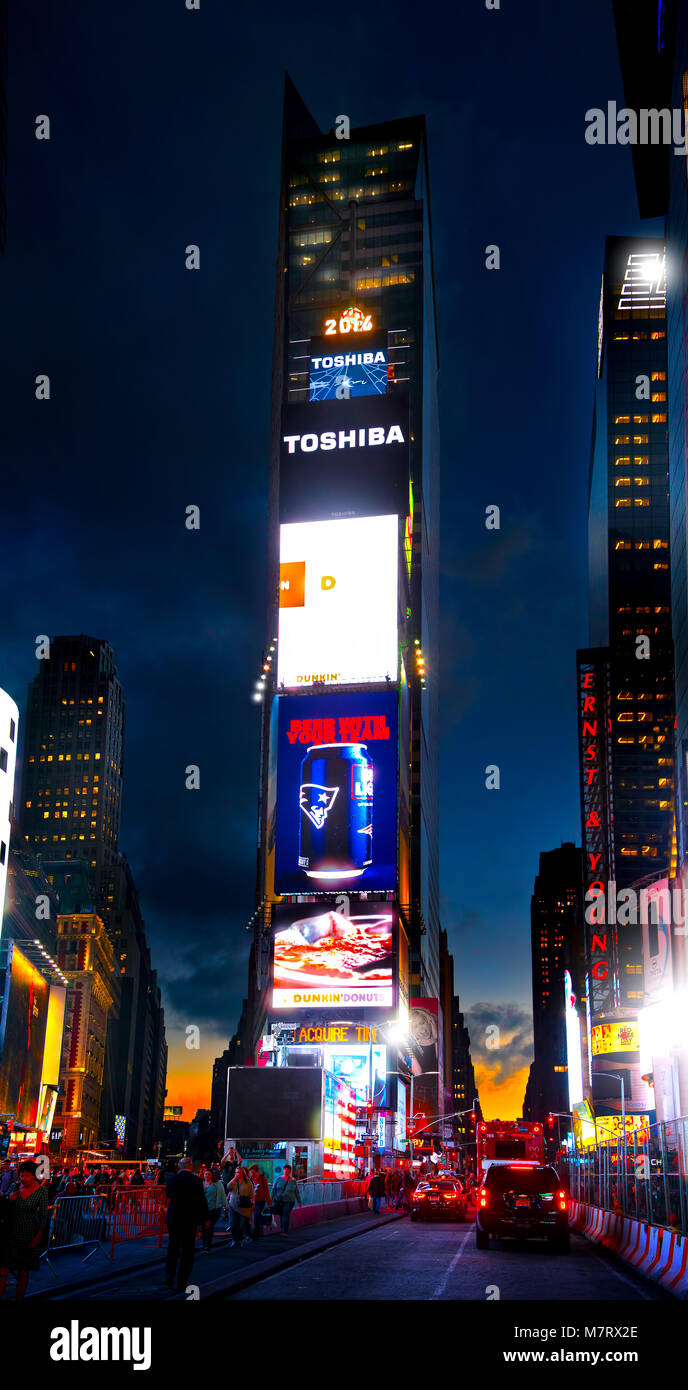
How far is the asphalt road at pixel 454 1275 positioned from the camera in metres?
16.3

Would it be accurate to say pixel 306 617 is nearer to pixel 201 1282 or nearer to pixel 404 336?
pixel 201 1282

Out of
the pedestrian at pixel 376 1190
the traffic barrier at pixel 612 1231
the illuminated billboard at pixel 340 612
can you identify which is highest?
the illuminated billboard at pixel 340 612

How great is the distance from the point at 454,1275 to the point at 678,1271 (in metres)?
3.31

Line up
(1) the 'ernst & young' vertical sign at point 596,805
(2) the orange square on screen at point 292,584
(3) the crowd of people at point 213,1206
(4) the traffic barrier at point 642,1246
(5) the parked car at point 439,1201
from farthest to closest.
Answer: (1) the 'ernst & young' vertical sign at point 596,805 → (2) the orange square on screen at point 292,584 → (5) the parked car at point 439,1201 → (4) the traffic barrier at point 642,1246 → (3) the crowd of people at point 213,1206

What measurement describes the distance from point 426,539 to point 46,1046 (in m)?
87.1

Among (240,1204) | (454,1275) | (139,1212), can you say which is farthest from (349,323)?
(454,1275)

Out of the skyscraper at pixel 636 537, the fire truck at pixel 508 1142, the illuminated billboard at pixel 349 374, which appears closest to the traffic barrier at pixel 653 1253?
the fire truck at pixel 508 1142

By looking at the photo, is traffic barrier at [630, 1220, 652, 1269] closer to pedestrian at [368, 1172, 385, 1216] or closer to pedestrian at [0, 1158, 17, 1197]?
pedestrian at [0, 1158, 17, 1197]

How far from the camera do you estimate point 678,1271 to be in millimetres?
17719

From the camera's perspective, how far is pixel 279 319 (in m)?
176

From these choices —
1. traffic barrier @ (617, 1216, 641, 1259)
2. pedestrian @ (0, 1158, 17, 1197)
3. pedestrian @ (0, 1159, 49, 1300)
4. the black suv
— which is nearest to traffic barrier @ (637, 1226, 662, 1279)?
traffic barrier @ (617, 1216, 641, 1259)

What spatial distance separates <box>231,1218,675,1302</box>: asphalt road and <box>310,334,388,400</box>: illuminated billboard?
8771 centimetres

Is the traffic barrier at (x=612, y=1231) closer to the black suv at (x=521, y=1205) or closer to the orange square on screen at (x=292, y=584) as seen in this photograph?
the black suv at (x=521, y=1205)

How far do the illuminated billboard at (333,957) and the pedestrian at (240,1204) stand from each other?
1889 inches
